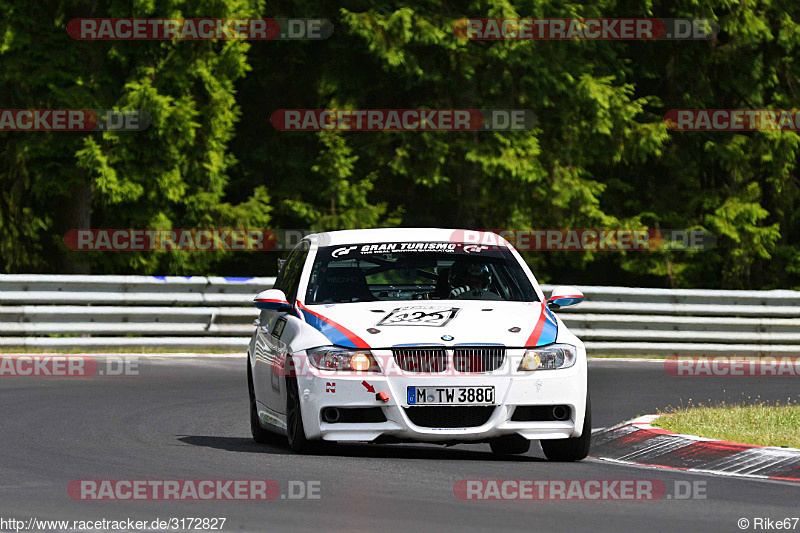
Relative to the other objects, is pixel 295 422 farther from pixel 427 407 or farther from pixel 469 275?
pixel 469 275

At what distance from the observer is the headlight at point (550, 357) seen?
33.6 feet

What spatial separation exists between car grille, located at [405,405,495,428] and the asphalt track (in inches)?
10.5

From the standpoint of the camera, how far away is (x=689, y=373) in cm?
1933

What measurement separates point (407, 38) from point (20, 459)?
17350 millimetres

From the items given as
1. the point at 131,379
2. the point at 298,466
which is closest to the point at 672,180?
the point at 131,379

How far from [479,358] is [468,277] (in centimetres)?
161

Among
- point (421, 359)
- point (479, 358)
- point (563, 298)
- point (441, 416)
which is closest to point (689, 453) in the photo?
point (563, 298)

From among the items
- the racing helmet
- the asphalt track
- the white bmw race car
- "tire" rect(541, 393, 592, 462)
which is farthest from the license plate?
the racing helmet

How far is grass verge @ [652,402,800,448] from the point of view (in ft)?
36.2

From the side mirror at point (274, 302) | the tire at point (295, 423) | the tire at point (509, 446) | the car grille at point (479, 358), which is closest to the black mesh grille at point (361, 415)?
the tire at point (295, 423)

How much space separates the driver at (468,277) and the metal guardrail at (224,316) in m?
9.19

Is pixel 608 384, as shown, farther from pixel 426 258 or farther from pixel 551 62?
Result: pixel 551 62

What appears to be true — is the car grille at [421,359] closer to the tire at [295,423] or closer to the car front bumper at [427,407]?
the car front bumper at [427,407]

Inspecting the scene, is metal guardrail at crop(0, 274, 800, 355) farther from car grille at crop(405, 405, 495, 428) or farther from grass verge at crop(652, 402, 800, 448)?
car grille at crop(405, 405, 495, 428)
